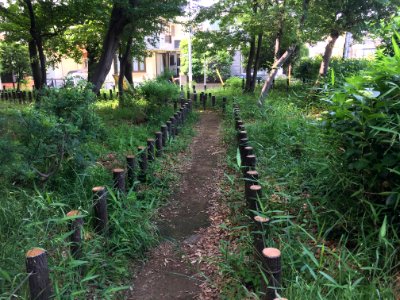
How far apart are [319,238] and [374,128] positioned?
1.11 m

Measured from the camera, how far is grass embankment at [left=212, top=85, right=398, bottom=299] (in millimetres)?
2516

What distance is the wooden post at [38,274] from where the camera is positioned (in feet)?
7.13

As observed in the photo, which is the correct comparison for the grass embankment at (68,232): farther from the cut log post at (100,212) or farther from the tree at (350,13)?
the tree at (350,13)

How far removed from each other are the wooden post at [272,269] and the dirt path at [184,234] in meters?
0.76

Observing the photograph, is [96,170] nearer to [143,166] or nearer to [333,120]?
[143,166]

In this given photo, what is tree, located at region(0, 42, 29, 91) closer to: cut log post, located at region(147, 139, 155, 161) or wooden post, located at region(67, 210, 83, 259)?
cut log post, located at region(147, 139, 155, 161)

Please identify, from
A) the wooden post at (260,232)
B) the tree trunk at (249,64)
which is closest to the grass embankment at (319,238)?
the wooden post at (260,232)

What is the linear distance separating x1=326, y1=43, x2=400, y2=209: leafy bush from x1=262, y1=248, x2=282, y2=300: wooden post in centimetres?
105

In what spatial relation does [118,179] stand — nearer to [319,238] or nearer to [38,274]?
[38,274]

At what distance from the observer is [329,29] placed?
12.6m

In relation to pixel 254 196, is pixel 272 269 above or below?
below

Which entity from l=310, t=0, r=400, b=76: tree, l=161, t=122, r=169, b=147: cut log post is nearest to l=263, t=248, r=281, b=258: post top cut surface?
l=161, t=122, r=169, b=147: cut log post

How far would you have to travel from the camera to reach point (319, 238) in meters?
3.13

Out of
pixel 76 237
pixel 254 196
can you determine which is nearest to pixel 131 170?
pixel 76 237
